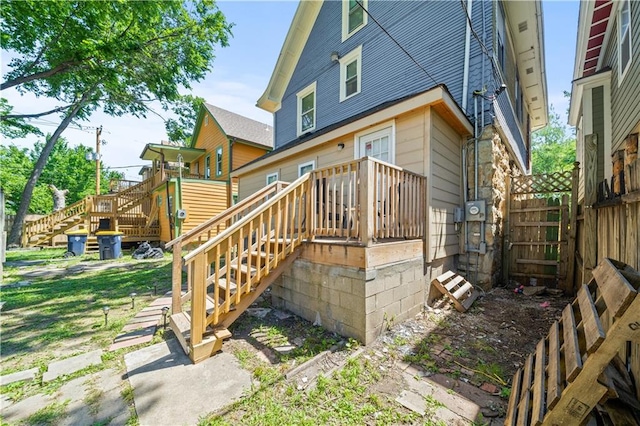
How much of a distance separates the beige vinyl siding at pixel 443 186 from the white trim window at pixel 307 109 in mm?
4988

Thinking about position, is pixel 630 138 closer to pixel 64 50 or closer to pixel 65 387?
pixel 65 387

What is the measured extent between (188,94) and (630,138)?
16766mm

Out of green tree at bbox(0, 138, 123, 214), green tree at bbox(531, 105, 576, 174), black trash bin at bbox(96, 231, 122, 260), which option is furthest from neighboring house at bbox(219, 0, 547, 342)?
green tree at bbox(0, 138, 123, 214)

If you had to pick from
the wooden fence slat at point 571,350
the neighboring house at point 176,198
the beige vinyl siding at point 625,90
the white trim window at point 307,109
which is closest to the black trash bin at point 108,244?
the neighboring house at point 176,198

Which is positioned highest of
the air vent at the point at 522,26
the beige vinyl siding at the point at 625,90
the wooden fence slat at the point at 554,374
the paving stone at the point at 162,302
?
the air vent at the point at 522,26

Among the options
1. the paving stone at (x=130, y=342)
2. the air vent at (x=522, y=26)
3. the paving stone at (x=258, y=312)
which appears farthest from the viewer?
the air vent at (x=522, y=26)

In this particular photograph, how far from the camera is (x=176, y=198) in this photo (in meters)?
11.7

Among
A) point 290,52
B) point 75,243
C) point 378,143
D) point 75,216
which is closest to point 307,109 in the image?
point 290,52

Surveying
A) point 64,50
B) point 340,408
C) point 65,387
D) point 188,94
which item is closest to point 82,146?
point 188,94

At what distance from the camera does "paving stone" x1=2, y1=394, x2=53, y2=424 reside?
79.5 inches

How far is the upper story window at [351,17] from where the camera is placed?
25.5ft

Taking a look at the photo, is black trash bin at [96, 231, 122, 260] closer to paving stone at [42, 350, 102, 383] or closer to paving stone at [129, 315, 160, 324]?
paving stone at [129, 315, 160, 324]

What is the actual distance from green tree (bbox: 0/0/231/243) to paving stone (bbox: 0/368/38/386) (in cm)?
929

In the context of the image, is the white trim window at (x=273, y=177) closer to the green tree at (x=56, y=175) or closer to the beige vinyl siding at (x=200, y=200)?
the beige vinyl siding at (x=200, y=200)
